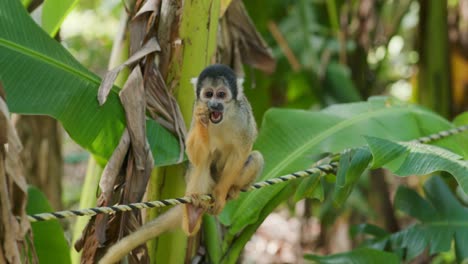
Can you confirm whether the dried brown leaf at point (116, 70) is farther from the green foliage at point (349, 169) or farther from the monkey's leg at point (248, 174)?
the green foliage at point (349, 169)

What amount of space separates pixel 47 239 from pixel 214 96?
2.61 feet

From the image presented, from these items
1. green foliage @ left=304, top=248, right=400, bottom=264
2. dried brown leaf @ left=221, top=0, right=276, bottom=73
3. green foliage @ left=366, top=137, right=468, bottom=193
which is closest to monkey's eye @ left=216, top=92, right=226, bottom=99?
green foliage @ left=366, top=137, right=468, bottom=193

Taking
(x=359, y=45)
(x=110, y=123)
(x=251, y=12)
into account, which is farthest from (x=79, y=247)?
(x=359, y=45)

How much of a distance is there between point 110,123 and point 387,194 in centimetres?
263

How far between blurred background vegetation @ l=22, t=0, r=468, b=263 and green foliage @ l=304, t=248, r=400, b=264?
103 centimetres

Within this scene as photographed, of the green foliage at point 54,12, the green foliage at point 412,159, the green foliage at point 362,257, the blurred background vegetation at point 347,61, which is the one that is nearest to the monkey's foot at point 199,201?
the green foliage at point 412,159

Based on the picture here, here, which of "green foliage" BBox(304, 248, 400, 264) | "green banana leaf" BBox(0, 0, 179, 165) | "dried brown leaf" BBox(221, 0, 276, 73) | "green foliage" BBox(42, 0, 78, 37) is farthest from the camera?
"dried brown leaf" BBox(221, 0, 276, 73)

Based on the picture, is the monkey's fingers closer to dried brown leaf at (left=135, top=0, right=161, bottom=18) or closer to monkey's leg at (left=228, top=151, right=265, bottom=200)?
monkey's leg at (left=228, top=151, right=265, bottom=200)

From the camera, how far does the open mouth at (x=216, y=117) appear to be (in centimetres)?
236

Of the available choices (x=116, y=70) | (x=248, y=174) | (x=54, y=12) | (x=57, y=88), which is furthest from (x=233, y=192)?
(x=54, y=12)

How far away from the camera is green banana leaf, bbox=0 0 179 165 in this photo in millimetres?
2453

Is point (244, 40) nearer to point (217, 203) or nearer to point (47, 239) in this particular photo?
point (217, 203)

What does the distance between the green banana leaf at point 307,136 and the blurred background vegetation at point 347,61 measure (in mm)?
767

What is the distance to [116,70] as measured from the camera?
2541mm
